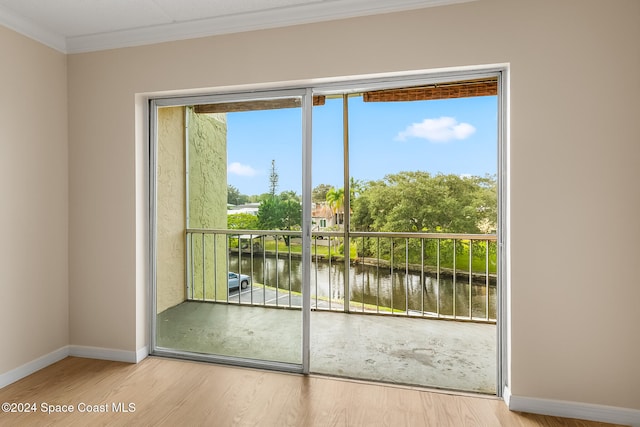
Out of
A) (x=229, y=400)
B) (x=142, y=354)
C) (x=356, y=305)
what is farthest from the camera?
(x=356, y=305)

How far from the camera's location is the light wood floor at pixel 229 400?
201 cm

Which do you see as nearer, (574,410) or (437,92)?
(574,410)

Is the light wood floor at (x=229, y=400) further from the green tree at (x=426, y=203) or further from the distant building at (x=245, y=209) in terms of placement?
the green tree at (x=426, y=203)

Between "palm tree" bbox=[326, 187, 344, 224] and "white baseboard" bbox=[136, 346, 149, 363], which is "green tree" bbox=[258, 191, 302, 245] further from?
"palm tree" bbox=[326, 187, 344, 224]

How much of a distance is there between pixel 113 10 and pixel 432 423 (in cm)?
321

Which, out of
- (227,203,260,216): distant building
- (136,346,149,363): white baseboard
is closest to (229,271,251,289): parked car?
(227,203,260,216): distant building

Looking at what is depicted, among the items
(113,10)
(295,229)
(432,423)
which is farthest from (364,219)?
(113,10)

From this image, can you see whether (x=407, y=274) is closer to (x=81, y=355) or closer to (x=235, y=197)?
(x=235, y=197)

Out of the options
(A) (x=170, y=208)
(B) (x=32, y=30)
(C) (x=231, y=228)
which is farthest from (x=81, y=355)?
(B) (x=32, y=30)

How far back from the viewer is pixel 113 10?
2346 millimetres

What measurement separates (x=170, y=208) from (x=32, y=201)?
3.00 feet

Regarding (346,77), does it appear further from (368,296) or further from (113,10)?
(368,296)

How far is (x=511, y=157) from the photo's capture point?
6.93 feet

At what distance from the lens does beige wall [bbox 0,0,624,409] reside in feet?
6.49
